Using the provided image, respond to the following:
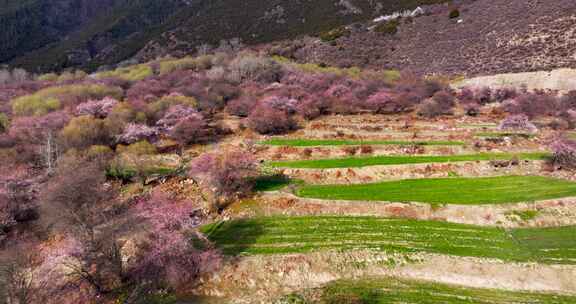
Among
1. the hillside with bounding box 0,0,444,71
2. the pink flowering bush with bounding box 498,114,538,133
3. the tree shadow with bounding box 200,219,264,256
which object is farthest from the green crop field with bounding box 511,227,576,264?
the hillside with bounding box 0,0,444,71

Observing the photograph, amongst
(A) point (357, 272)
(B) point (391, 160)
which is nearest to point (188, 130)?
(B) point (391, 160)

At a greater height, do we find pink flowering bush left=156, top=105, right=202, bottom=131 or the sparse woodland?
pink flowering bush left=156, top=105, right=202, bottom=131

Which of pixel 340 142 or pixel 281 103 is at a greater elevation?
pixel 281 103

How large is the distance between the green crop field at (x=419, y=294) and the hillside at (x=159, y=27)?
3383 inches

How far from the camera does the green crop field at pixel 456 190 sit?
751 inches

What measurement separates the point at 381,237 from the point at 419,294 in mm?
3967

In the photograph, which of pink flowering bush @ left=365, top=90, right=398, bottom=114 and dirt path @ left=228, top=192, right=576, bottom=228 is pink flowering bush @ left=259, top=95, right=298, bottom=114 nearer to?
pink flowering bush @ left=365, top=90, right=398, bottom=114

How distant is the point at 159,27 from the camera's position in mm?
105625

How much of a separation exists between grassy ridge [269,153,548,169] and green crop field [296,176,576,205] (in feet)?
8.52

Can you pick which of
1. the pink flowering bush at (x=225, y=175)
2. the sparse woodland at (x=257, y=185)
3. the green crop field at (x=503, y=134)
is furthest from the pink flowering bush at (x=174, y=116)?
the green crop field at (x=503, y=134)

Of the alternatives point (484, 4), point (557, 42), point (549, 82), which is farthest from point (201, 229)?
point (484, 4)

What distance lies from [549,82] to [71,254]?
58476 millimetres

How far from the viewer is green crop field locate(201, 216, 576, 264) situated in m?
15.2

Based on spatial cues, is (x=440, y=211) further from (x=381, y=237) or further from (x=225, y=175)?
(x=225, y=175)
